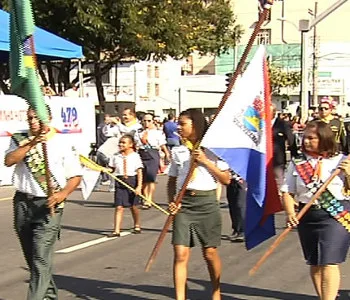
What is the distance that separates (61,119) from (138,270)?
10235mm

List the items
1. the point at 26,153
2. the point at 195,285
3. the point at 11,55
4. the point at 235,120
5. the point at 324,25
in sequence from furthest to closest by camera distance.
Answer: the point at 324,25
the point at 195,285
the point at 235,120
the point at 26,153
the point at 11,55

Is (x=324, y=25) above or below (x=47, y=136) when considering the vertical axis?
above

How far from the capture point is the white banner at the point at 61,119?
627 inches

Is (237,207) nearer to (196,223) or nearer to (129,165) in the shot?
(129,165)

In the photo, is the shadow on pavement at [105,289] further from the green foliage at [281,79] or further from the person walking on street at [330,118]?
the green foliage at [281,79]

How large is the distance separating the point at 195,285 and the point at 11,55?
10.4 ft

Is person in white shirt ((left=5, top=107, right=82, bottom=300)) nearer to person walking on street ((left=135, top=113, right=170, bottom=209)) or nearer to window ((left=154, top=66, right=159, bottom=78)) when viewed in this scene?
person walking on street ((left=135, top=113, right=170, bottom=209))

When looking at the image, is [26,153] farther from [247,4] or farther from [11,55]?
[247,4]

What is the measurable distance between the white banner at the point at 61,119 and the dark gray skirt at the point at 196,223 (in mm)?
8432

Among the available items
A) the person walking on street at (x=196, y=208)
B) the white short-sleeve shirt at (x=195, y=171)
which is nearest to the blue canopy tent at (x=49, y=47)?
the white short-sleeve shirt at (x=195, y=171)

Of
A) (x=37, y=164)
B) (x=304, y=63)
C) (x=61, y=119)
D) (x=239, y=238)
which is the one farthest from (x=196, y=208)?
(x=304, y=63)

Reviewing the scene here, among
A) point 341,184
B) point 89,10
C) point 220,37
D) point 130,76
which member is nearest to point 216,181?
point 341,184

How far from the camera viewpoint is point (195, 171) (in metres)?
A: 6.38

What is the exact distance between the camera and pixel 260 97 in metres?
6.24
